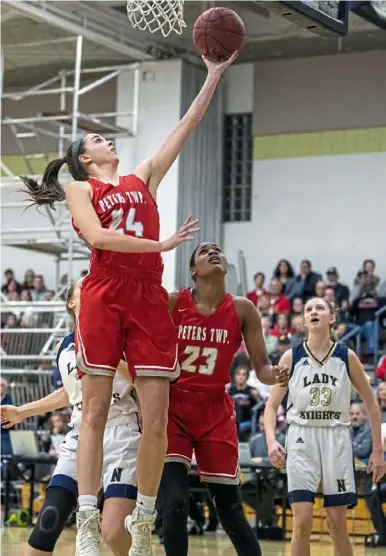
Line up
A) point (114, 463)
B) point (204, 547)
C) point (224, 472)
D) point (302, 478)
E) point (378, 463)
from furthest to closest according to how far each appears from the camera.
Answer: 1. point (204, 547)
2. point (302, 478)
3. point (378, 463)
4. point (224, 472)
5. point (114, 463)

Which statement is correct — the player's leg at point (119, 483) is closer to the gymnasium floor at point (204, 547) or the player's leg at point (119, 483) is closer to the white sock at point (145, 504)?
the white sock at point (145, 504)

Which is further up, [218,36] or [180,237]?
[218,36]

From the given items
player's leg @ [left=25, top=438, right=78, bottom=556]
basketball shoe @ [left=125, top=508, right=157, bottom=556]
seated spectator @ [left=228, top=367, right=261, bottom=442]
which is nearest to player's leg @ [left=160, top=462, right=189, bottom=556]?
player's leg @ [left=25, top=438, right=78, bottom=556]

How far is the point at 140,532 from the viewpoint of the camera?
16.1 feet

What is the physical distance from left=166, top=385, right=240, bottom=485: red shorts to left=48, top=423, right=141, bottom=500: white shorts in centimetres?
26

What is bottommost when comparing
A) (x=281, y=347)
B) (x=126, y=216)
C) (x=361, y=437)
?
(x=361, y=437)

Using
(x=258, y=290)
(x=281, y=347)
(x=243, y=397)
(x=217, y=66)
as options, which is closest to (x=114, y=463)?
(x=217, y=66)

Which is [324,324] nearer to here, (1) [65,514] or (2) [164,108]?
(1) [65,514]

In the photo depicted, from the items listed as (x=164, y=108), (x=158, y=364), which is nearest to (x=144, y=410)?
(x=158, y=364)

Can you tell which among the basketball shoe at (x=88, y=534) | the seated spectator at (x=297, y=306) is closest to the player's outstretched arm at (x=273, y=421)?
the basketball shoe at (x=88, y=534)

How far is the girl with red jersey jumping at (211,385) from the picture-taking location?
6.06 meters

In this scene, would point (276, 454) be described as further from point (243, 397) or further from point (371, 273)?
point (371, 273)

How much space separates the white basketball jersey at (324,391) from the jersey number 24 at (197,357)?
3.99ft

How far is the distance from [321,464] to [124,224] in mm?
2822
